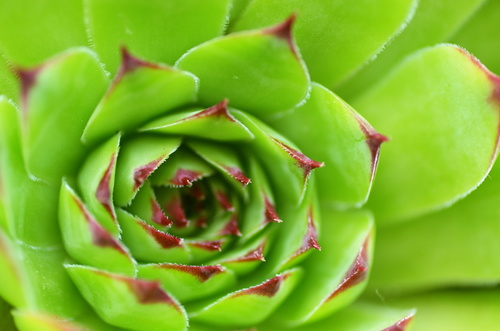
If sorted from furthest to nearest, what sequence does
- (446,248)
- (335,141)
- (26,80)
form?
(446,248) < (335,141) < (26,80)

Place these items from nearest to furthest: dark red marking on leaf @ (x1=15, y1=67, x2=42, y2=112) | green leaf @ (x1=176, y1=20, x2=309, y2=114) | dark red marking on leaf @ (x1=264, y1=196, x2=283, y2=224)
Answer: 1. dark red marking on leaf @ (x1=15, y1=67, x2=42, y2=112)
2. green leaf @ (x1=176, y1=20, x2=309, y2=114)
3. dark red marking on leaf @ (x1=264, y1=196, x2=283, y2=224)

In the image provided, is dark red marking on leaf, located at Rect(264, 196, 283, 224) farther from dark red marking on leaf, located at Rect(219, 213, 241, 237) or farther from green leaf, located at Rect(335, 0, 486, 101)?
green leaf, located at Rect(335, 0, 486, 101)

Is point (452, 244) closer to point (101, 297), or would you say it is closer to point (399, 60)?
point (399, 60)

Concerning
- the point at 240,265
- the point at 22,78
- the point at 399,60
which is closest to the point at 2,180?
the point at 22,78

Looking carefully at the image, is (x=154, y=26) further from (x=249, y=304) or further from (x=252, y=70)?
(x=249, y=304)

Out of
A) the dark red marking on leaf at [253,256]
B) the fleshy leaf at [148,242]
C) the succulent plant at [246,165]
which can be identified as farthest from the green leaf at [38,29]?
the dark red marking on leaf at [253,256]

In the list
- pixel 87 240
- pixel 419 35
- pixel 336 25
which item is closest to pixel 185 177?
pixel 87 240

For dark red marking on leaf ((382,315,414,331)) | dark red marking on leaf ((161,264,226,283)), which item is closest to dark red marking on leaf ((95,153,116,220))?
dark red marking on leaf ((161,264,226,283))
